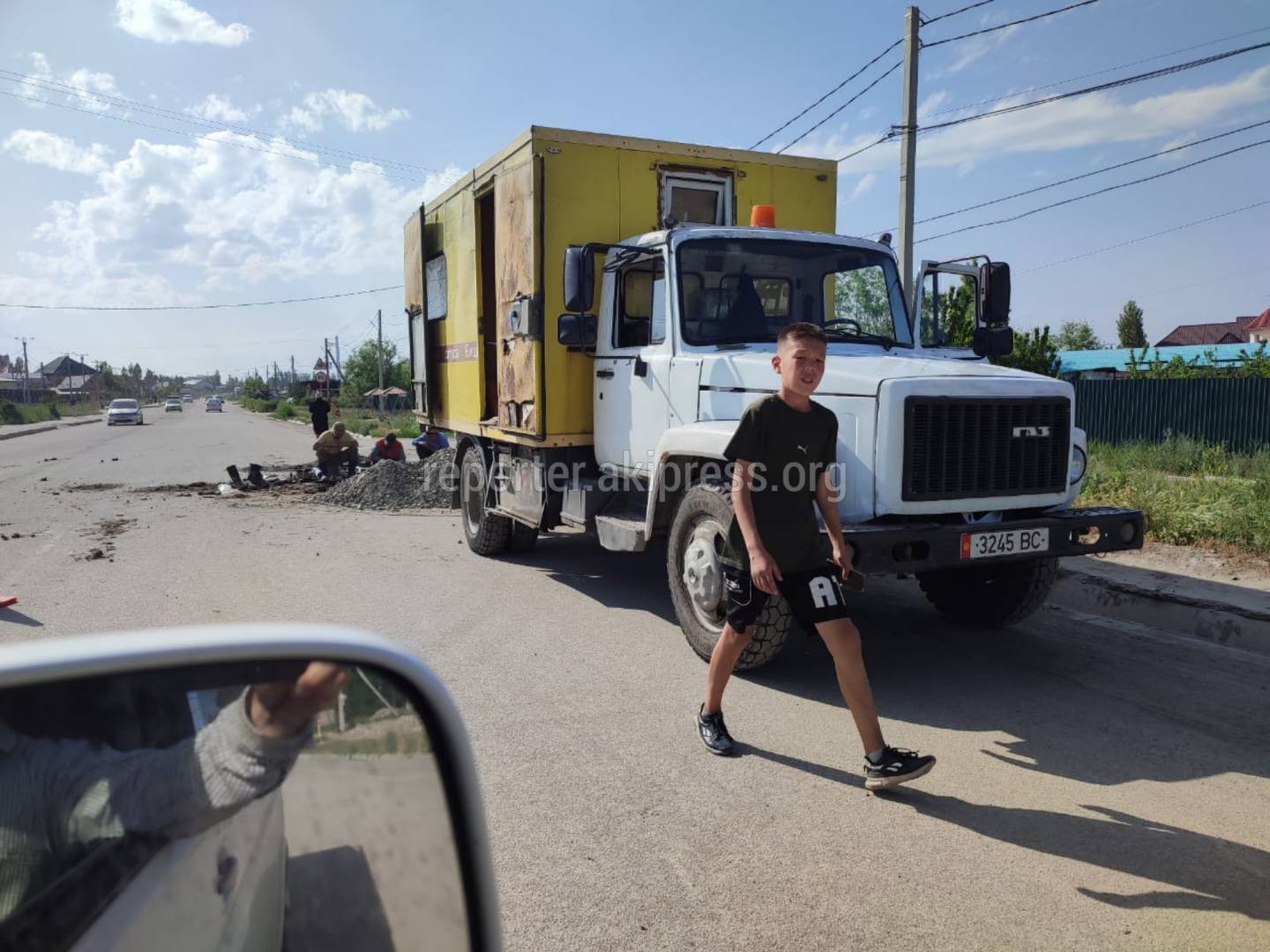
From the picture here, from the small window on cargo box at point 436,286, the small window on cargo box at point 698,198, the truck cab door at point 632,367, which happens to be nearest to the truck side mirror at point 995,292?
the small window on cargo box at point 698,198

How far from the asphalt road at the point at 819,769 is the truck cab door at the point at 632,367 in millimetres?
1231

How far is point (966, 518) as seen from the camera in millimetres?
4898

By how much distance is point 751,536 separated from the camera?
3740 mm

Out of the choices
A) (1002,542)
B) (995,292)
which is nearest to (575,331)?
(995,292)

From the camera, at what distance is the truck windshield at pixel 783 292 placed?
6062 mm

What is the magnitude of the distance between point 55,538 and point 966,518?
966cm

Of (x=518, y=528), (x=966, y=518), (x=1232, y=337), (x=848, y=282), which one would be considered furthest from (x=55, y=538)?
(x=1232, y=337)

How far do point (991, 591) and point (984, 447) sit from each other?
5.12 feet

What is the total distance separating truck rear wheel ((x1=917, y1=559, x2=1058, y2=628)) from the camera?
5648 millimetres

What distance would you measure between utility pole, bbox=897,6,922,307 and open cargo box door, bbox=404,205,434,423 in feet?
25.1

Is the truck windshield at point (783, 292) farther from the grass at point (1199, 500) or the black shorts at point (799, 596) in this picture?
the grass at point (1199, 500)

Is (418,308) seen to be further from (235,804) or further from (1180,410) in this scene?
(1180,410)

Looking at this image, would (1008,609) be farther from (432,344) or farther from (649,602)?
(432,344)

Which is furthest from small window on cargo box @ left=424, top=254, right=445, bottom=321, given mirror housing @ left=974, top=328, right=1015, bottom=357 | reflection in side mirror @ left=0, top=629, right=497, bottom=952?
reflection in side mirror @ left=0, top=629, right=497, bottom=952
